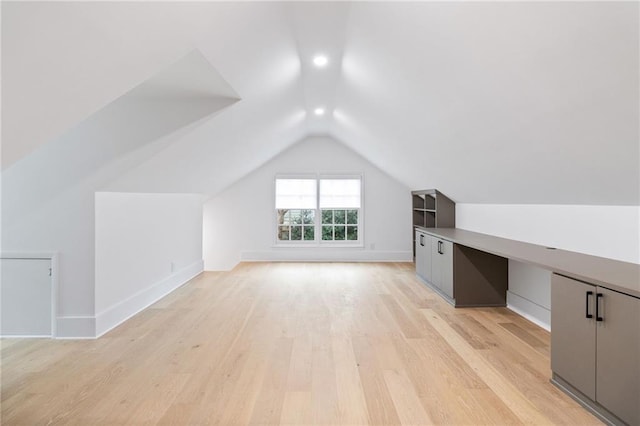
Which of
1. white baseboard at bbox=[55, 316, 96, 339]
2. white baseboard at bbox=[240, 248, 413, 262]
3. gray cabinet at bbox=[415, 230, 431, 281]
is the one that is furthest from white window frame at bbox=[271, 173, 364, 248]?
white baseboard at bbox=[55, 316, 96, 339]

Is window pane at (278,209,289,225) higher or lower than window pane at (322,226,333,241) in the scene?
higher

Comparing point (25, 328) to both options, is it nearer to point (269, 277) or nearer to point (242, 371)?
point (242, 371)


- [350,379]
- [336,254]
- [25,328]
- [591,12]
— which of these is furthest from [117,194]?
[336,254]

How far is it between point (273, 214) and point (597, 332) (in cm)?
638

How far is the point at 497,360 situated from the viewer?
115 inches

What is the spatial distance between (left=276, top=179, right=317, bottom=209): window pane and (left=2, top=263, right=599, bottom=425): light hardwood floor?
3610 millimetres

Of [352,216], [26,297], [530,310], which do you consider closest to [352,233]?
[352,216]

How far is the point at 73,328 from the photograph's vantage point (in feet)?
11.4

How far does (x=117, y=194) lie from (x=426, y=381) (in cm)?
345

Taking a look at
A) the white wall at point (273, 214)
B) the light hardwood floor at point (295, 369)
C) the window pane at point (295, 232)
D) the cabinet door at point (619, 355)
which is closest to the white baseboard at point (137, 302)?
the light hardwood floor at point (295, 369)

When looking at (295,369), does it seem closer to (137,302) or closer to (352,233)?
(137,302)

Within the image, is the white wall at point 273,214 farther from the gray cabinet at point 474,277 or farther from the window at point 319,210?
the gray cabinet at point 474,277

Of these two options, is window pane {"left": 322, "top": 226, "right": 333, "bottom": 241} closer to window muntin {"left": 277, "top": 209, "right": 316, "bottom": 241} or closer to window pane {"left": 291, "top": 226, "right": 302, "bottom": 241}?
window muntin {"left": 277, "top": 209, "right": 316, "bottom": 241}

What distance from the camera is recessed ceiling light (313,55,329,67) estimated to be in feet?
11.7
